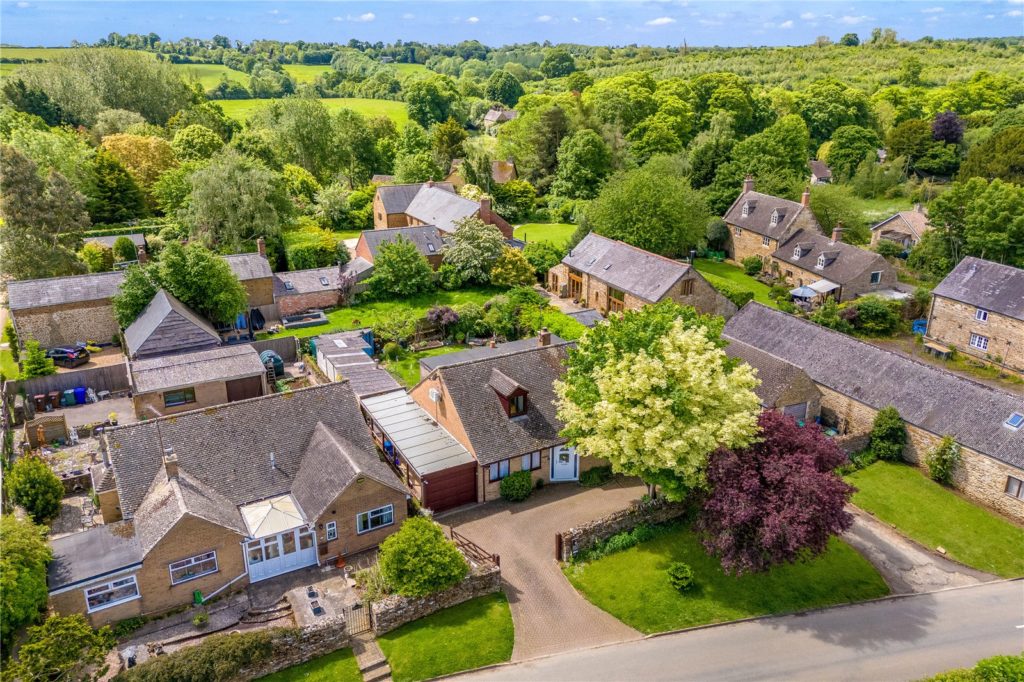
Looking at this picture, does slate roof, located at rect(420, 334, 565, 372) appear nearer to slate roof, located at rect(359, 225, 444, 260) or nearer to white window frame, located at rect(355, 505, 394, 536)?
white window frame, located at rect(355, 505, 394, 536)

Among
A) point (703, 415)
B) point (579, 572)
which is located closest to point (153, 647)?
point (579, 572)

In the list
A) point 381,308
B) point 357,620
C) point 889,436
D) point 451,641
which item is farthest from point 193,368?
point 889,436

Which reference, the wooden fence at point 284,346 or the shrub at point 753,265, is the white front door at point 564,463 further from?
the shrub at point 753,265

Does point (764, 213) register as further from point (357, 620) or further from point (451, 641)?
point (357, 620)

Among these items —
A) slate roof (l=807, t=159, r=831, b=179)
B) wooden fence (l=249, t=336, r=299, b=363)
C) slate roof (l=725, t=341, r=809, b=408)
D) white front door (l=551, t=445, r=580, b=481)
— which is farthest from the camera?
slate roof (l=807, t=159, r=831, b=179)

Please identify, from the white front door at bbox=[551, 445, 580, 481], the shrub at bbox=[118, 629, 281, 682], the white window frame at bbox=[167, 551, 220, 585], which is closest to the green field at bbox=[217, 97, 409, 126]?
the white front door at bbox=[551, 445, 580, 481]

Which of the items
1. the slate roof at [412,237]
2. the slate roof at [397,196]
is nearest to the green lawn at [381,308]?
the slate roof at [412,237]

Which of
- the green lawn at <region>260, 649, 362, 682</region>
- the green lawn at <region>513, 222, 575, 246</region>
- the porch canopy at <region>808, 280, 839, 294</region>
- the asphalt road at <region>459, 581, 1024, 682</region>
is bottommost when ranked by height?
the asphalt road at <region>459, 581, 1024, 682</region>
